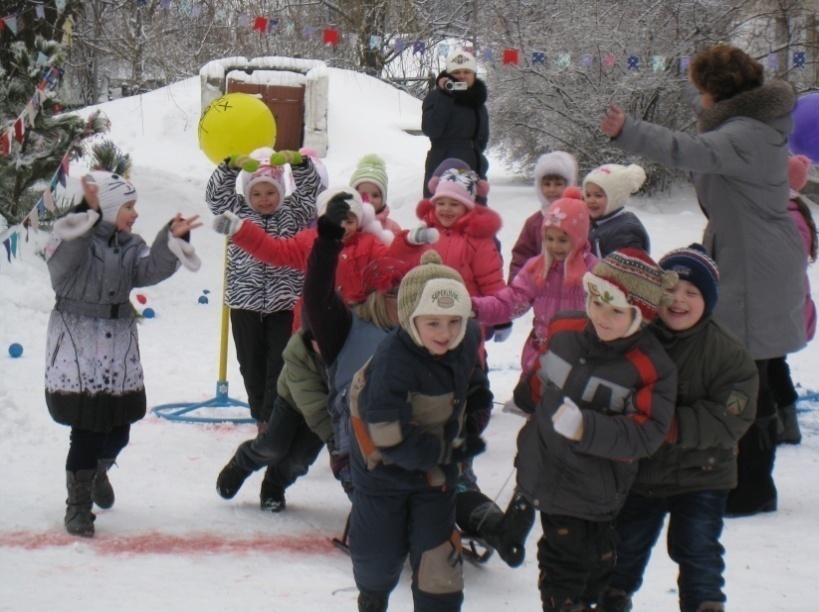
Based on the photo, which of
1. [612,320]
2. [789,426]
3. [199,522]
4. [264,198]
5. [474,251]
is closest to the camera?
[612,320]

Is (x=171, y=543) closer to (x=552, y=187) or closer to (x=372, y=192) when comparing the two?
(x=372, y=192)

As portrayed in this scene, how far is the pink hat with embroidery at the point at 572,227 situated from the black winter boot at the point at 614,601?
1.70 metres

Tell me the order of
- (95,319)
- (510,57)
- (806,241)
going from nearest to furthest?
(95,319) → (806,241) → (510,57)

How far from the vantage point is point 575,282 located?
4934mm

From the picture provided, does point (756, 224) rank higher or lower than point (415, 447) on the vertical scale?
higher

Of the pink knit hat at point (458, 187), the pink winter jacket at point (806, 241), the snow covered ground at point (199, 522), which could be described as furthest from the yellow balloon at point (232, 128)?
the pink winter jacket at point (806, 241)

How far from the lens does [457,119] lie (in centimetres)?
875

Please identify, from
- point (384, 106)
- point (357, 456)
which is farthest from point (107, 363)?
point (384, 106)

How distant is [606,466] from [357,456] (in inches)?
31.9

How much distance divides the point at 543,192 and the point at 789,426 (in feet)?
6.29

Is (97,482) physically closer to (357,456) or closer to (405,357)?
(357,456)

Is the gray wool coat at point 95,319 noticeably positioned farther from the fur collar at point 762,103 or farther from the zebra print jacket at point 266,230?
the fur collar at point 762,103

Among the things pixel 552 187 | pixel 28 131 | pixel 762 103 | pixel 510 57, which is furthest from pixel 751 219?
pixel 510 57

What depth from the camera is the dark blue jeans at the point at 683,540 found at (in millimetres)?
3426
